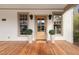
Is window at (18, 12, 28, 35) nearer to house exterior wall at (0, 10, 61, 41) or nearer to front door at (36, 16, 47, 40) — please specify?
house exterior wall at (0, 10, 61, 41)

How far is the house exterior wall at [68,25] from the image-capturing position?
36.8ft

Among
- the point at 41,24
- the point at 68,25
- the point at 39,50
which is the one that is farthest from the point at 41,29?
the point at 39,50

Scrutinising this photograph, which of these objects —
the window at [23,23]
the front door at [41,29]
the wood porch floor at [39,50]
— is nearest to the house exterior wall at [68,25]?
the front door at [41,29]

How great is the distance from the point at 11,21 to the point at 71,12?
4.88 m

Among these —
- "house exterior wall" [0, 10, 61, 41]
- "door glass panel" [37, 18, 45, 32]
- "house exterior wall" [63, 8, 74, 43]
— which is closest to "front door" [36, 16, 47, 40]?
"door glass panel" [37, 18, 45, 32]

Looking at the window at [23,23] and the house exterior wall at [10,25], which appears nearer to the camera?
the house exterior wall at [10,25]

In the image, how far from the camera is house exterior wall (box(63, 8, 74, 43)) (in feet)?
36.8

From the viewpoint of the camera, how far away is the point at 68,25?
12.0 metres

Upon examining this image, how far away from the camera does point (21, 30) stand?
13133mm

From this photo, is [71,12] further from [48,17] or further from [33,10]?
[33,10]

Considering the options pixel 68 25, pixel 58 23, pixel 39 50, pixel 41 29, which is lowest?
pixel 39 50

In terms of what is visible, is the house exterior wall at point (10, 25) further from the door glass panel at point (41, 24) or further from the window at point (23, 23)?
the door glass panel at point (41, 24)

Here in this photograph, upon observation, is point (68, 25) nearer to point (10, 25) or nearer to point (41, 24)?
point (41, 24)

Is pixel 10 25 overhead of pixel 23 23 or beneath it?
beneath
